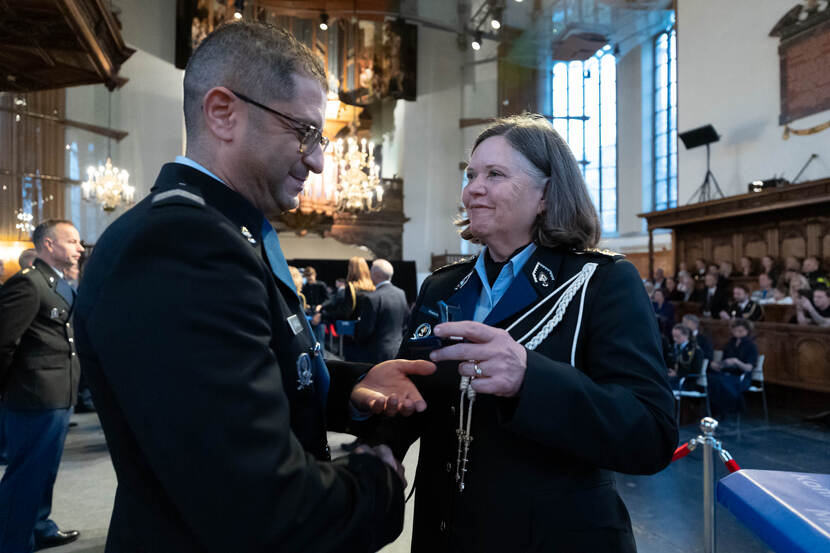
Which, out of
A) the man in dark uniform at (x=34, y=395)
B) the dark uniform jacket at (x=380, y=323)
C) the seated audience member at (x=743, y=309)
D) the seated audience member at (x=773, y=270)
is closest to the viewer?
the man in dark uniform at (x=34, y=395)

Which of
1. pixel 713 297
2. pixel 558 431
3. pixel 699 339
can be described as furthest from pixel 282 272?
pixel 713 297

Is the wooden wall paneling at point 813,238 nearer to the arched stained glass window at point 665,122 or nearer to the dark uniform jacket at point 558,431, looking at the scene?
the arched stained glass window at point 665,122

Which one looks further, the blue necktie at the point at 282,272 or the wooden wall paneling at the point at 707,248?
the wooden wall paneling at the point at 707,248

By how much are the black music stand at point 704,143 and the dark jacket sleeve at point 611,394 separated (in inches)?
457

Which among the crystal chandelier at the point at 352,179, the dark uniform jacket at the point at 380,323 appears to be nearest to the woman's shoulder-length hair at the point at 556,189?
the dark uniform jacket at the point at 380,323

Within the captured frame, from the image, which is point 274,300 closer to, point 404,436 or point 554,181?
point 404,436

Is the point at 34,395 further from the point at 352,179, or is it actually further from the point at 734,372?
the point at 352,179

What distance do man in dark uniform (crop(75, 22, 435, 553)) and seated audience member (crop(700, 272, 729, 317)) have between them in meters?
8.52

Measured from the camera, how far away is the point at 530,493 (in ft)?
4.02

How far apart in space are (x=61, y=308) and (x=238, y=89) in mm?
2897

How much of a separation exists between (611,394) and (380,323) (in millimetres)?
4562

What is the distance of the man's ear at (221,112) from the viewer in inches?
39.6

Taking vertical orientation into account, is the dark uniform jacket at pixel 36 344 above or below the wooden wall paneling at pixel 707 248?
below

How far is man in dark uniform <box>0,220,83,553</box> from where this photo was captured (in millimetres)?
2859
